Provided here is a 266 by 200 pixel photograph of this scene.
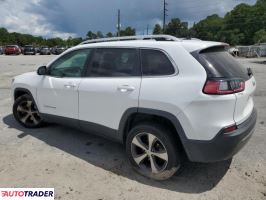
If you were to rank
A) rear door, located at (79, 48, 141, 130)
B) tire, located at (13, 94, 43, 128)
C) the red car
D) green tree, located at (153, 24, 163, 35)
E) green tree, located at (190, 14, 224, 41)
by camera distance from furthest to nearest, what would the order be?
green tree, located at (190, 14, 224, 41) → green tree, located at (153, 24, 163, 35) → the red car → tire, located at (13, 94, 43, 128) → rear door, located at (79, 48, 141, 130)

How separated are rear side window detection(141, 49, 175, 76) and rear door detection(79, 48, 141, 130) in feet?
0.34

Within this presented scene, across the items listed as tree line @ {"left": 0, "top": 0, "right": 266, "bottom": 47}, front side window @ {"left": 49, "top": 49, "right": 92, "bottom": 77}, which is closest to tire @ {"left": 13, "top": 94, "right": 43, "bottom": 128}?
front side window @ {"left": 49, "top": 49, "right": 92, "bottom": 77}

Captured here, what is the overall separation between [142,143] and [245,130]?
1249 mm

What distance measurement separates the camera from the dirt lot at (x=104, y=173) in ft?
10.5

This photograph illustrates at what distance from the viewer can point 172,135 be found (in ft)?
10.8

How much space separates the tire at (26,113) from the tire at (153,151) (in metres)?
2.43

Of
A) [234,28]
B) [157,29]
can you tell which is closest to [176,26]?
[157,29]

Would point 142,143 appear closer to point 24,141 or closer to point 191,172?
point 191,172

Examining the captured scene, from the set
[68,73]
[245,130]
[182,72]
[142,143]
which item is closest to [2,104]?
[68,73]

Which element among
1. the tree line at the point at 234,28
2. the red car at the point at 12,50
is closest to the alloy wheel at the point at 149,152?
the red car at the point at 12,50

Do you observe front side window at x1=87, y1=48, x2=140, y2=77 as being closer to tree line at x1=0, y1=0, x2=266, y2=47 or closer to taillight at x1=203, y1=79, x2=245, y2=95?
taillight at x1=203, y1=79, x2=245, y2=95

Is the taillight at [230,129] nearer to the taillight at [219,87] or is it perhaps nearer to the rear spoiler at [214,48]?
the taillight at [219,87]

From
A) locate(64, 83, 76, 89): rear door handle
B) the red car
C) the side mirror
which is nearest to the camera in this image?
locate(64, 83, 76, 89): rear door handle

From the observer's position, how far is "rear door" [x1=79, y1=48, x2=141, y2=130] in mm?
3531
